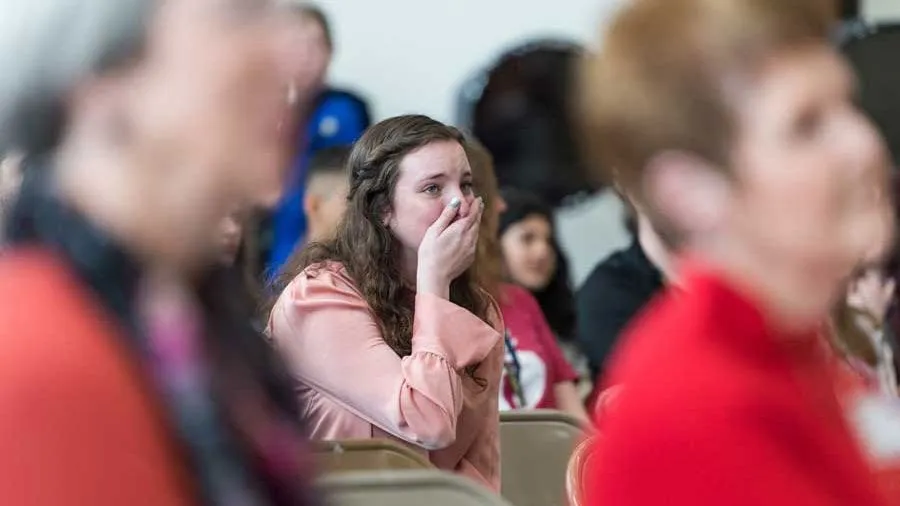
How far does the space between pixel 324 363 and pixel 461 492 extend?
345mm

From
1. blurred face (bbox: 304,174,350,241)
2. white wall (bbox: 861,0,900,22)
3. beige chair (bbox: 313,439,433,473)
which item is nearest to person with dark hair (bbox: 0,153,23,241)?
beige chair (bbox: 313,439,433,473)

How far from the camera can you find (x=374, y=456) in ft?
4.96

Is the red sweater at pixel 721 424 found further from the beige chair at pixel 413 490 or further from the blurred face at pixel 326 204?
the blurred face at pixel 326 204

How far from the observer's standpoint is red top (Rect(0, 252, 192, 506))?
0.61m

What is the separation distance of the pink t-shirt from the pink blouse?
644 mm

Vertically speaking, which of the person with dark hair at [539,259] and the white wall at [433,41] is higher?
the white wall at [433,41]

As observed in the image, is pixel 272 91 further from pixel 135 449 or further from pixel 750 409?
pixel 750 409

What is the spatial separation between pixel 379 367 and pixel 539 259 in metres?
1.47

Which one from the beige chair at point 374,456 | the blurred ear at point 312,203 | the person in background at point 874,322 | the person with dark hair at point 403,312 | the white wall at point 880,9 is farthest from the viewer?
the white wall at point 880,9

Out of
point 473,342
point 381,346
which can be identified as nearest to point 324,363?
point 381,346

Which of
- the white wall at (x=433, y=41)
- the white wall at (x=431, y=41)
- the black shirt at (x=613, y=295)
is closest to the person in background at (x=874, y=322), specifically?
the black shirt at (x=613, y=295)

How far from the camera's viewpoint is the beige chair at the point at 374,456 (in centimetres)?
149

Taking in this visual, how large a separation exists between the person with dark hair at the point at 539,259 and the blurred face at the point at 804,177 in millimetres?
2214

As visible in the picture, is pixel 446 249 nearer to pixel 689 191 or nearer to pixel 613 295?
pixel 613 295
